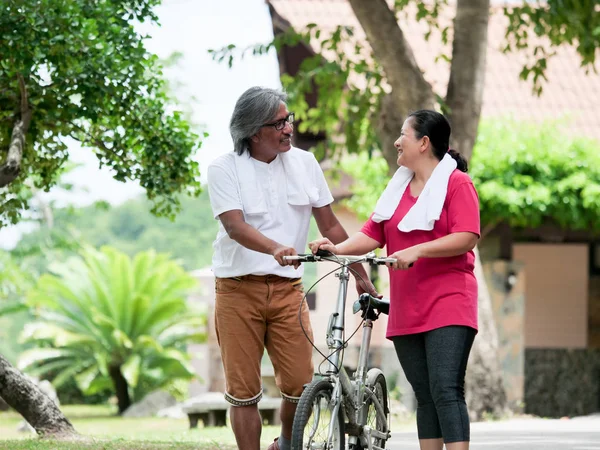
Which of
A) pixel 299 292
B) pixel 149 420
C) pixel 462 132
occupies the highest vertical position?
pixel 462 132

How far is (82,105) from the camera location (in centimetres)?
745

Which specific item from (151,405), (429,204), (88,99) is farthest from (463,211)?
(151,405)

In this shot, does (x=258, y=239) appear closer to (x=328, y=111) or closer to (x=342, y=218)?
(x=328, y=111)

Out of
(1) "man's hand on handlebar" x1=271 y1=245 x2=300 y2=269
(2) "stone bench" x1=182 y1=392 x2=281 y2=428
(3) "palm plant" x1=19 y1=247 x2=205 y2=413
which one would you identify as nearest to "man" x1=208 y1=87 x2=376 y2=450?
(1) "man's hand on handlebar" x1=271 y1=245 x2=300 y2=269

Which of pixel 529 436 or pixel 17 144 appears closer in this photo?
pixel 17 144

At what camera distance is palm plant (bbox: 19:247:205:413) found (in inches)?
871

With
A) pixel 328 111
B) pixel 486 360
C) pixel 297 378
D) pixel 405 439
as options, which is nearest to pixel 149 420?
pixel 328 111

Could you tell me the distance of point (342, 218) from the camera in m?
17.3

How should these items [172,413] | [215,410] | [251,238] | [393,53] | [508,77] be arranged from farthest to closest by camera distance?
[172,413]
[508,77]
[215,410]
[393,53]
[251,238]

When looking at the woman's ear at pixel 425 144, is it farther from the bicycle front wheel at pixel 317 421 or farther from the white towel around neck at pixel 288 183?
the bicycle front wheel at pixel 317 421

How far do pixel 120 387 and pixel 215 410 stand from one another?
10.2 meters

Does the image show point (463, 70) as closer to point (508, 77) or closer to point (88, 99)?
point (88, 99)

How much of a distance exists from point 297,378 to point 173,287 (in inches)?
701

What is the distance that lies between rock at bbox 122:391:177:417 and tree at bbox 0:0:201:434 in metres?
11.8
